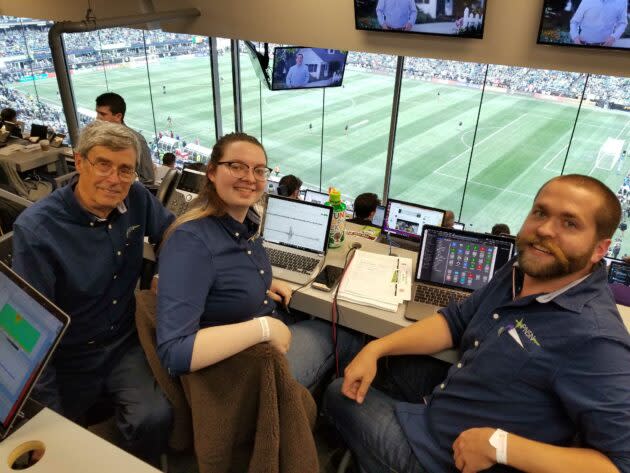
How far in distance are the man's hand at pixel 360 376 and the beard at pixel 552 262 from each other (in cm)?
64

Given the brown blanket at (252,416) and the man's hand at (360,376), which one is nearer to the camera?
the brown blanket at (252,416)

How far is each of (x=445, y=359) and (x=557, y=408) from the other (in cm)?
48

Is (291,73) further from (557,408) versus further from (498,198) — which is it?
(498,198)

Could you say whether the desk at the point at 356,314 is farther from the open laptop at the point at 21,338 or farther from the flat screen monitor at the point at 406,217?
the flat screen monitor at the point at 406,217

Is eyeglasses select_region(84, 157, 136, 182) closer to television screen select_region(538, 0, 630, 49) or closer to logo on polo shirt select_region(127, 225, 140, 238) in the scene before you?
logo on polo shirt select_region(127, 225, 140, 238)

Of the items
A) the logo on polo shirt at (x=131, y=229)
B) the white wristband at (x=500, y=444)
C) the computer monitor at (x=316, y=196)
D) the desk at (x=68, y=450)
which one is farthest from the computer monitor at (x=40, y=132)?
the white wristband at (x=500, y=444)

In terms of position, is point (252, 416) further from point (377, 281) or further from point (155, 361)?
point (377, 281)

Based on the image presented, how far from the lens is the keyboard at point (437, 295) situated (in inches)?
80.2

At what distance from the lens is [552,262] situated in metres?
1.38

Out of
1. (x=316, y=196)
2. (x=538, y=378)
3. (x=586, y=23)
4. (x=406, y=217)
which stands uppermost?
(x=586, y=23)

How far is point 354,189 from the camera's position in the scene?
52.0ft

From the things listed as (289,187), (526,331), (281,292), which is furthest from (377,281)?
(289,187)

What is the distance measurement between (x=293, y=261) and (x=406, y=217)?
2752 millimetres

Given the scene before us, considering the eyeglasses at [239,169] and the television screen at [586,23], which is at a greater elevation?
the television screen at [586,23]
